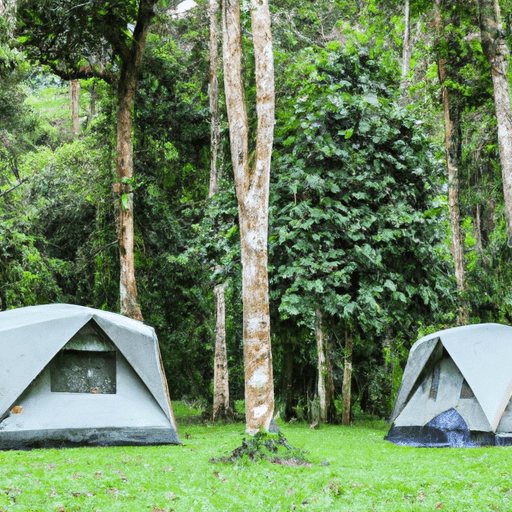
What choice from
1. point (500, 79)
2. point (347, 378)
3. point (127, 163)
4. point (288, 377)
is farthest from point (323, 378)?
point (500, 79)

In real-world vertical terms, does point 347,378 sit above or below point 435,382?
below

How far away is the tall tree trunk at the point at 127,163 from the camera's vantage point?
14.0m

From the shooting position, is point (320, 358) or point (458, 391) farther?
point (320, 358)

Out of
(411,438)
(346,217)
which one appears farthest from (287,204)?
(411,438)

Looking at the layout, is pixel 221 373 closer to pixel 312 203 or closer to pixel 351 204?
pixel 312 203

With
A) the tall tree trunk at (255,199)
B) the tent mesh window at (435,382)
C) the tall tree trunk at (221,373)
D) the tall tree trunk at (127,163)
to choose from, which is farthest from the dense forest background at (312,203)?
the tent mesh window at (435,382)

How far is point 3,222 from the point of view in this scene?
13727 mm

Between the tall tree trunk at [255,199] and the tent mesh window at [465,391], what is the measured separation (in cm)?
344

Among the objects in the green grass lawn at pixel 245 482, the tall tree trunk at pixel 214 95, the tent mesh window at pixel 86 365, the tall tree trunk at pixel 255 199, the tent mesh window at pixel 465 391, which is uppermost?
the tall tree trunk at pixel 214 95

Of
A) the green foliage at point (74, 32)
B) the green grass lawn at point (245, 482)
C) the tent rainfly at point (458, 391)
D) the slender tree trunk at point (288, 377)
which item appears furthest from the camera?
the slender tree trunk at point (288, 377)

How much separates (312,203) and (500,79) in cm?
425

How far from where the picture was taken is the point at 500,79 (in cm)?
1052

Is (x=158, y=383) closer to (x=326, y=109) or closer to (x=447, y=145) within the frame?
(x=326, y=109)

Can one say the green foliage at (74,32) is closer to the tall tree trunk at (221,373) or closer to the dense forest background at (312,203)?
the dense forest background at (312,203)
